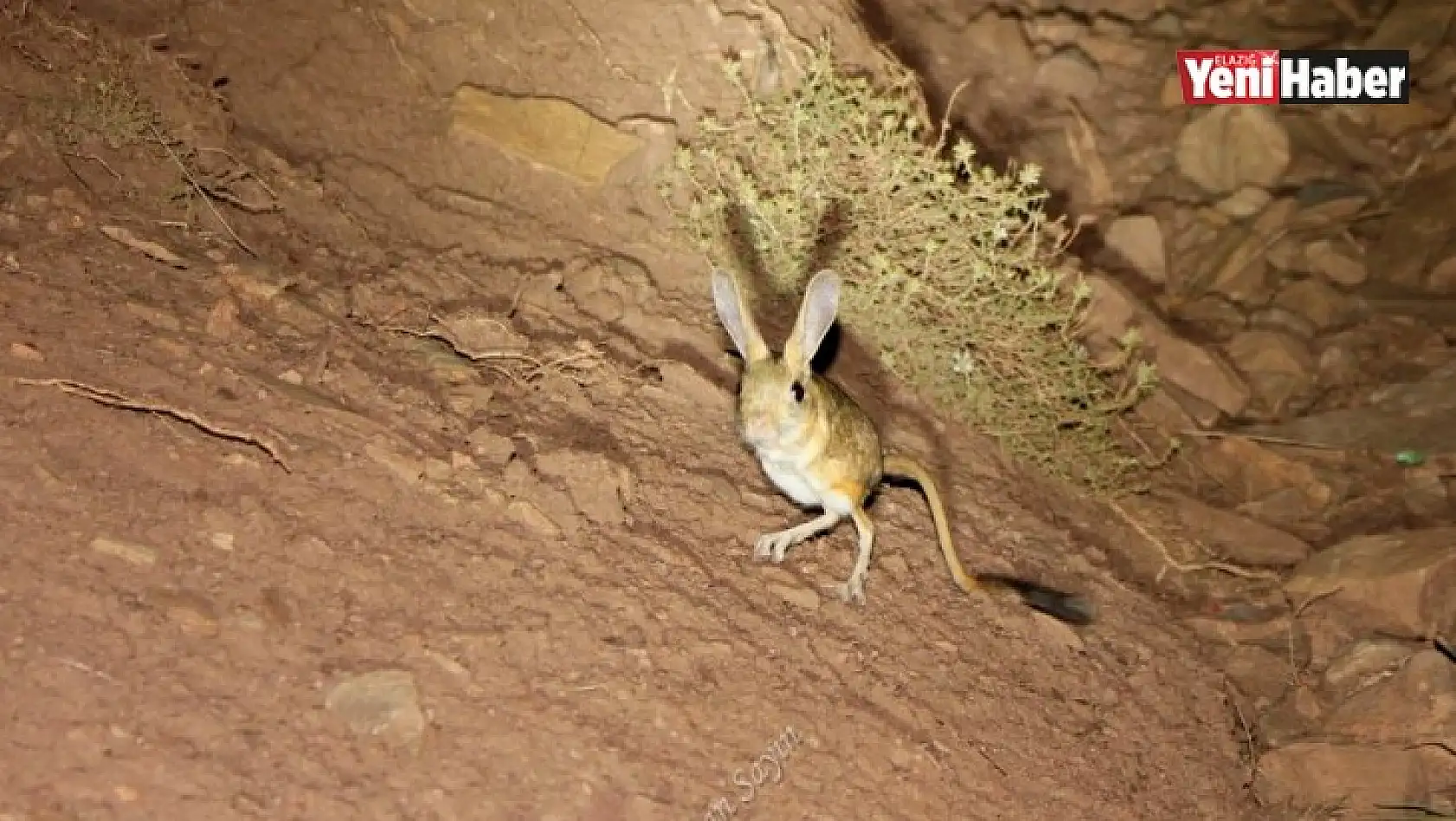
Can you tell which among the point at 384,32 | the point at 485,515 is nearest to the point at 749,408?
the point at 485,515

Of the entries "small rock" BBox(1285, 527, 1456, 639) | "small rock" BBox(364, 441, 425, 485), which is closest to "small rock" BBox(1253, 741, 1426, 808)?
"small rock" BBox(1285, 527, 1456, 639)

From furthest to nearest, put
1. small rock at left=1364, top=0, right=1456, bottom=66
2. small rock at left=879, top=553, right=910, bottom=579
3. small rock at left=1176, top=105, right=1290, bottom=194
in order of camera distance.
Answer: small rock at left=1364, top=0, right=1456, bottom=66 < small rock at left=1176, top=105, right=1290, bottom=194 < small rock at left=879, top=553, right=910, bottom=579

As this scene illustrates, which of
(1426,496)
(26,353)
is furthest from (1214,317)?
(26,353)

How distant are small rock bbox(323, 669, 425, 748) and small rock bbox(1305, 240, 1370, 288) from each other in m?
5.89

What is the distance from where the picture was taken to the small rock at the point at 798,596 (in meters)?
3.64

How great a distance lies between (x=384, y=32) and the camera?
197 inches

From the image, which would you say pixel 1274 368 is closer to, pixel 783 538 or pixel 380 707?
pixel 783 538

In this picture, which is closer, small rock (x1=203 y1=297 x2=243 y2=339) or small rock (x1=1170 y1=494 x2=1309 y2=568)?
small rock (x1=203 y1=297 x2=243 y2=339)

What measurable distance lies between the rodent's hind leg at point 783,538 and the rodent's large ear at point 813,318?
52cm

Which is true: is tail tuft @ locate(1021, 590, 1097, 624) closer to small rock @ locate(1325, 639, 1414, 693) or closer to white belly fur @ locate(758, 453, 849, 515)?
white belly fur @ locate(758, 453, 849, 515)

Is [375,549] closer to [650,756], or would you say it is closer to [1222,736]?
[650,756]

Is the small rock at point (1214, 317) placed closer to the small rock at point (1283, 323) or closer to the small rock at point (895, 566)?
the small rock at point (1283, 323)

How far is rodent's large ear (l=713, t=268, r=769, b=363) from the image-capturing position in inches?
145
